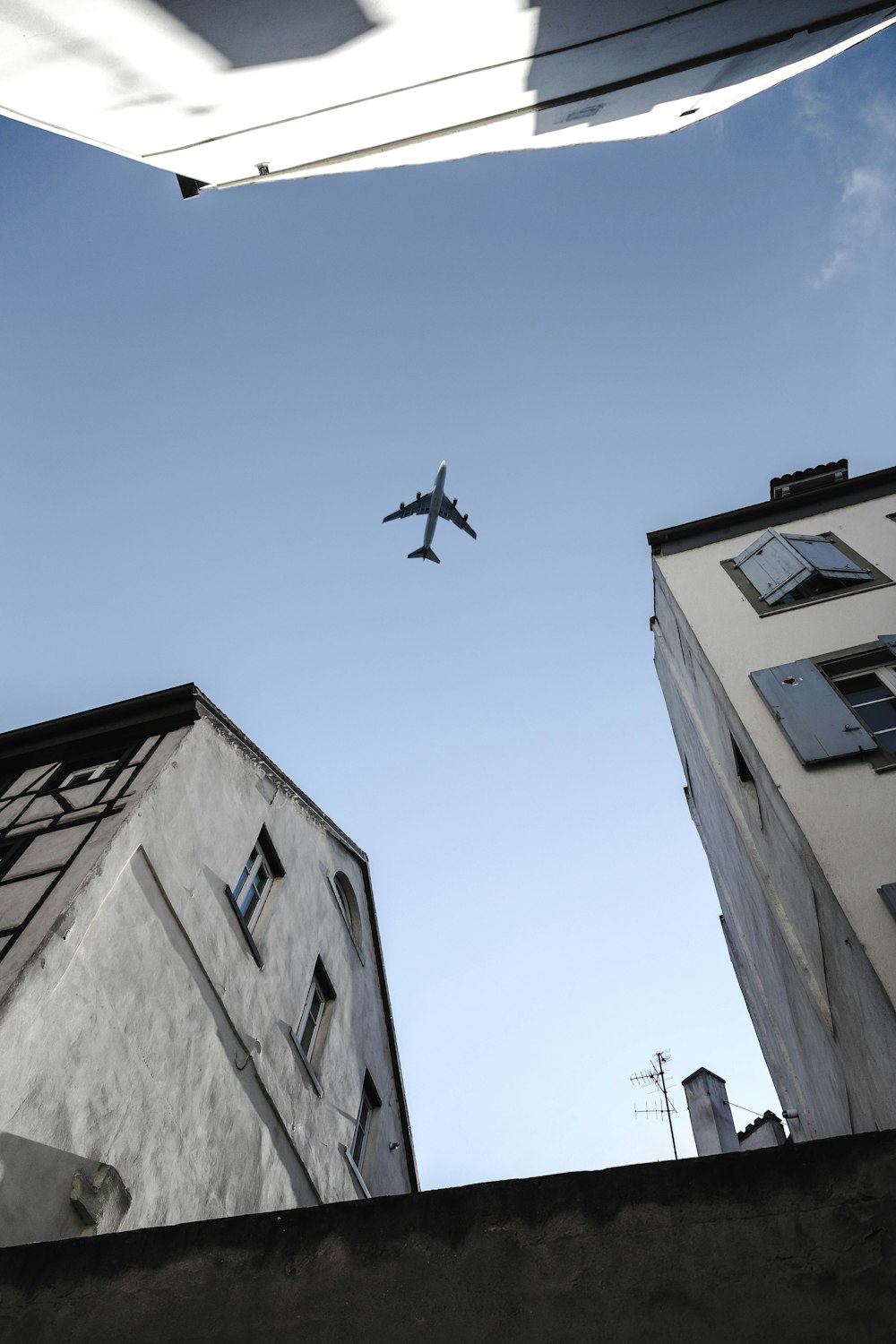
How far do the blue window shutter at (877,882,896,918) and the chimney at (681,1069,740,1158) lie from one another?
9.28 m

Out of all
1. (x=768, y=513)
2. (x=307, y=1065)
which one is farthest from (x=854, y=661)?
(x=307, y=1065)

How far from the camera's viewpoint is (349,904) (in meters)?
12.3

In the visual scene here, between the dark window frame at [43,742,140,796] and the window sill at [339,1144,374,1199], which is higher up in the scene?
the dark window frame at [43,742,140,796]

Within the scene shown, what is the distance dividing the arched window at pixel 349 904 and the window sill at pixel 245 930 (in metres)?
3.53

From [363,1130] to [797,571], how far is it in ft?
33.8

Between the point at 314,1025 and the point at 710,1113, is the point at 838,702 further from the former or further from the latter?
the point at 710,1113

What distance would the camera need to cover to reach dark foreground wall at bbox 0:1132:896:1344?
2.39 meters

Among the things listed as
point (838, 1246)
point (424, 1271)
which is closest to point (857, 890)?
point (838, 1246)

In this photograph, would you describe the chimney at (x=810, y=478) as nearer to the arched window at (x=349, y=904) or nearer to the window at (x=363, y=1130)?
the arched window at (x=349, y=904)

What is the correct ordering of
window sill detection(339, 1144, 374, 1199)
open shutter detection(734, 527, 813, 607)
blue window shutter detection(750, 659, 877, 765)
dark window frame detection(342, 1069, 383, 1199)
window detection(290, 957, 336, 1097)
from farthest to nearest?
open shutter detection(734, 527, 813, 607) → dark window frame detection(342, 1069, 383, 1199) → window sill detection(339, 1144, 374, 1199) → window detection(290, 957, 336, 1097) → blue window shutter detection(750, 659, 877, 765)

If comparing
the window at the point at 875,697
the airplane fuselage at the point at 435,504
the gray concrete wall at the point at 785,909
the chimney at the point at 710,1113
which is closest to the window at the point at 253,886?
the gray concrete wall at the point at 785,909

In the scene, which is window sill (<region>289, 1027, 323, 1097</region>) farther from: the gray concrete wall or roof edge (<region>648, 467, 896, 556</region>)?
roof edge (<region>648, 467, 896, 556</region>)

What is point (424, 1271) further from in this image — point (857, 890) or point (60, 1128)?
point (857, 890)

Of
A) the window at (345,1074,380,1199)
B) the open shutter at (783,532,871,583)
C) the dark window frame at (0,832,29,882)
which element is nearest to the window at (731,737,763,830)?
the open shutter at (783,532,871,583)
